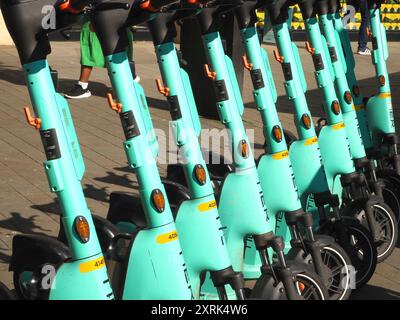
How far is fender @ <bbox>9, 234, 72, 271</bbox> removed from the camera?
471 centimetres

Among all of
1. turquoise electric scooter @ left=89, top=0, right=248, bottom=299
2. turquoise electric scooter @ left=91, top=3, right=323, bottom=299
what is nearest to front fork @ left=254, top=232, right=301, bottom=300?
turquoise electric scooter @ left=91, top=3, right=323, bottom=299

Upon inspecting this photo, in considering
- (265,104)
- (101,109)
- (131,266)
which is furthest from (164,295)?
(101,109)

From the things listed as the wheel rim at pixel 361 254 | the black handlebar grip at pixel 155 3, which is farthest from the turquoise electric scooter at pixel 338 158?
the black handlebar grip at pixel 155 3

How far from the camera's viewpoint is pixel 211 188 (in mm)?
5277

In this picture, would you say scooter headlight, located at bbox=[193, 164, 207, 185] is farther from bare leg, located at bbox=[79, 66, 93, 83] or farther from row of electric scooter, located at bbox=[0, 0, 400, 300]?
bare leg, located at bbox=[79, 66, 93, 83]

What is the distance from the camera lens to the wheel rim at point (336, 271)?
18.8 feet

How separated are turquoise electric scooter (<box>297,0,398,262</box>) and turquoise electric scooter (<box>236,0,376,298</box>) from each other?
0.42m

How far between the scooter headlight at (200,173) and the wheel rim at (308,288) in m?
0.74

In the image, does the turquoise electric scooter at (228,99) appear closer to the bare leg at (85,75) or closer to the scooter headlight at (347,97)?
the scooter headlight at (347,97)

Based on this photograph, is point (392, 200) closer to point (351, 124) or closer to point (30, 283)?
point (351, 124)

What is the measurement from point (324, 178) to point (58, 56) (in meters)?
10.2

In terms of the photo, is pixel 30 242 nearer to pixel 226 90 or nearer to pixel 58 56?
pixel 226 90

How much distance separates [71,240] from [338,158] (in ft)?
9.48
